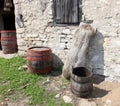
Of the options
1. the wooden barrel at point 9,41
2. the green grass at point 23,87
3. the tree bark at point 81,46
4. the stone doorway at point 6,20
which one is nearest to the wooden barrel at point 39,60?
the green grass at point 23,87

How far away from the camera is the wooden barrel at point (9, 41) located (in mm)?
7262

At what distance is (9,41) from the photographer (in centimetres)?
736

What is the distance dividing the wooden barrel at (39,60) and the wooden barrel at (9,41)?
182 cm

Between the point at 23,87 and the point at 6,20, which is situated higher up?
the point at 6,20

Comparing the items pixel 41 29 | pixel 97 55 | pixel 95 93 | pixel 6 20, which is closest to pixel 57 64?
pixel 41 29

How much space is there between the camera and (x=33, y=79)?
221 inches

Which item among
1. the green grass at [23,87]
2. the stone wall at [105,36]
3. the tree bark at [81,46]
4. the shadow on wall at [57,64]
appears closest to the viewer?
the green grass at [23,87]

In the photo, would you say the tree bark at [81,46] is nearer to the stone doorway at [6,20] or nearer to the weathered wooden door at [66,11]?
the weathered wooden door at [66,11]

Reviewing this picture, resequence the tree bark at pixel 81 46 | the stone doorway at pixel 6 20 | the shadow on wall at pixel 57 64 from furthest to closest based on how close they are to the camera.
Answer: the stone doorway at pixel 6 20 → the shadow on wall at pixel 57 64 → the tree bark at pixel 81 46

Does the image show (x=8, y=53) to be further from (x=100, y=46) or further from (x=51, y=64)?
(x=100, y=46)

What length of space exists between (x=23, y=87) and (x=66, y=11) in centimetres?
226

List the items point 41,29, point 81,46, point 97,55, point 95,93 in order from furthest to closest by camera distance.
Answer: point 41,29, point 97,55, point 81,46, point 95,93

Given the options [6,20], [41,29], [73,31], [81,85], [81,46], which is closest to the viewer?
[81,85]

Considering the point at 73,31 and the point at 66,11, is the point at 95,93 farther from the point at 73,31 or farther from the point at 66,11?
the point at 66,11
